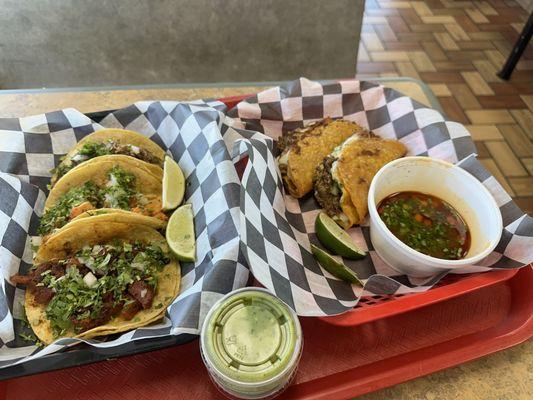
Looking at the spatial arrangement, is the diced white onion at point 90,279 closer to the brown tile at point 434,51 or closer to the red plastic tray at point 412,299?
the red plastic tray at point 412,299

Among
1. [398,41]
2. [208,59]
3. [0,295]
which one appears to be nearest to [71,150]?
[0,295]

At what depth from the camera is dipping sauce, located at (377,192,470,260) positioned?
5.12ft

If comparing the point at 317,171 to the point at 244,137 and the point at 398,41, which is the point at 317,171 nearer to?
the point at 244,137

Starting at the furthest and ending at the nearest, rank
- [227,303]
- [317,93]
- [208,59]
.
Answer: [208,59]
[317,93]
[227,303]

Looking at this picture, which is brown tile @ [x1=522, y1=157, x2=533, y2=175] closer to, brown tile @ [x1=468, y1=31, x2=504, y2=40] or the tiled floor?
the tiled floor

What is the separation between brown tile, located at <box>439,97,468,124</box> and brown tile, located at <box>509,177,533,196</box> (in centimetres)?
71

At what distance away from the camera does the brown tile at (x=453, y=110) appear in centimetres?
382

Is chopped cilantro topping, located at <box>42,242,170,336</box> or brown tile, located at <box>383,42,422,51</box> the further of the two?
brown tile, located at <box>383,42,422,51</box>

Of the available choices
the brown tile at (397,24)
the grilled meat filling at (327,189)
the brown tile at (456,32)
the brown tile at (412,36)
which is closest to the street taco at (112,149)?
the grilled meat filling at (327,189)

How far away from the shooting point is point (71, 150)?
5.77ft

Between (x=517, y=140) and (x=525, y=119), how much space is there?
13.0 inches

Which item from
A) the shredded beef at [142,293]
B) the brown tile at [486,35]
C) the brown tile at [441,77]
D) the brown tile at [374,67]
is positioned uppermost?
the shredded beef at [142,293]

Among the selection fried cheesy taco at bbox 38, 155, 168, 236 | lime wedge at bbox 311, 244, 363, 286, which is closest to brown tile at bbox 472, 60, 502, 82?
lime wedge at bbox 311, 244, 363, 286

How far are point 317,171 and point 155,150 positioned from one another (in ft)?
2.31
